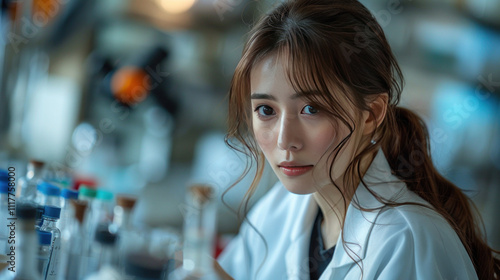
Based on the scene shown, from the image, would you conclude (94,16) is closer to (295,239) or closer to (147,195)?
(147,195)

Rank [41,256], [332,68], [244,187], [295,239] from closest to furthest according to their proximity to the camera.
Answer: [41,256] → [332,68] → [295,239] → [244,187]

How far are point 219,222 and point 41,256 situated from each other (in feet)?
6.78

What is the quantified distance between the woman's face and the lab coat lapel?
0.84 feet

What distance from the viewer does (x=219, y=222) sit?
288 centimetres

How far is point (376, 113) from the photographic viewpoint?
1.06 metres

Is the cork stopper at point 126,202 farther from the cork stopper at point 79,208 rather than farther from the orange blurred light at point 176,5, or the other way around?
the orange blurred light at point 176,5

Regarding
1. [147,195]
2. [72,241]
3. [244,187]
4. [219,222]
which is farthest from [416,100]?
[72,241]

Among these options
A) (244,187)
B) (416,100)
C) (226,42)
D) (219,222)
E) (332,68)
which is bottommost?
(219,222)

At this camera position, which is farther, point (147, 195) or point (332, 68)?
point (147, 195)

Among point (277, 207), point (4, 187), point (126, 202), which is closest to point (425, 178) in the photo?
point (277, 207)

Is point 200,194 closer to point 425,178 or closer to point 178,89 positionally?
point 425,178

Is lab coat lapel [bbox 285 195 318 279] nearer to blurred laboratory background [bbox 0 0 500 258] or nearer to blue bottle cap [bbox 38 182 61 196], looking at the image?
blue bottle cap [bbox 38 182 61 196]

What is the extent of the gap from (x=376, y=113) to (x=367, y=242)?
0.88ft

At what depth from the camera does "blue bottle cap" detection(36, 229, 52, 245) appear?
82 centimetres
